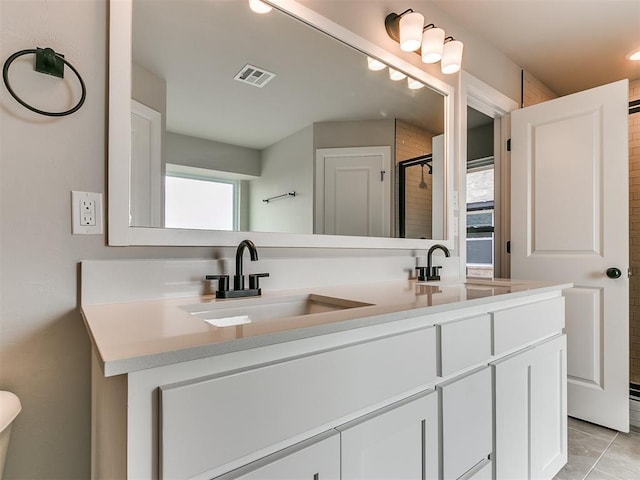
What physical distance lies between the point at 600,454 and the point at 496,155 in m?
1.94

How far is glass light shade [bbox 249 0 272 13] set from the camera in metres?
1.29

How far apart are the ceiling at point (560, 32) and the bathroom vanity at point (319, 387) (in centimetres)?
168

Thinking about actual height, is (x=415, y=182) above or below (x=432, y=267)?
above

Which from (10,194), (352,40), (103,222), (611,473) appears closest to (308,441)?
(103,222)

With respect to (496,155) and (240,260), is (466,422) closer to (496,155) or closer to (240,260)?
(240,260)

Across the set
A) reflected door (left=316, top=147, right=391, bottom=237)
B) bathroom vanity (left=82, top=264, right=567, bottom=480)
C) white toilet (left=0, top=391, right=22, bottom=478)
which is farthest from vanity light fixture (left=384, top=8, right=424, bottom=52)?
white toilet (left=0, top=391, right=22, bottom=478)

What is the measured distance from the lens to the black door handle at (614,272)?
6.72 ft

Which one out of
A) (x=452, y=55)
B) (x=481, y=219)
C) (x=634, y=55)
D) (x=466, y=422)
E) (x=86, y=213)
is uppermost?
(x=634, y=55)

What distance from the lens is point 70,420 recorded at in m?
0.92

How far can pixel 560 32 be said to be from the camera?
7.32ft

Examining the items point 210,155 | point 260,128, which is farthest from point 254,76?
point 210,155

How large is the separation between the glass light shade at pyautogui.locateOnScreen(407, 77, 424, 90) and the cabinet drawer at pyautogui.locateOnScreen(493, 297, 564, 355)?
1.25 meters

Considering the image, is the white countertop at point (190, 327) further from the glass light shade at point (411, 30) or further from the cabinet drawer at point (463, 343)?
the glass light shade at point (411, 30)

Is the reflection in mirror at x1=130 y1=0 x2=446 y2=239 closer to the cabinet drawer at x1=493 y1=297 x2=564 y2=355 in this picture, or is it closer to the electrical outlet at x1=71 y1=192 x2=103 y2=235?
the electrical outlet at x1=71 y1=192 x2=103 y2=235
